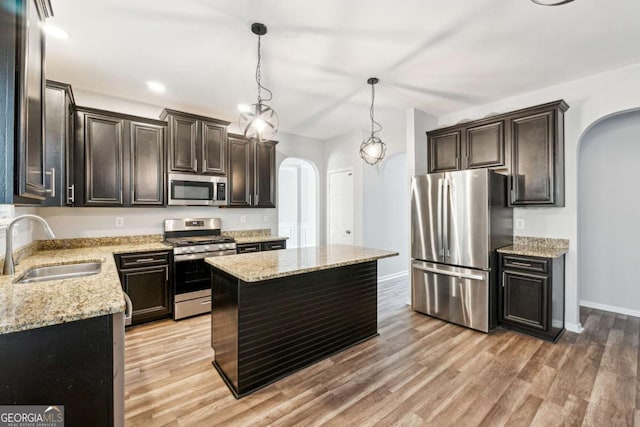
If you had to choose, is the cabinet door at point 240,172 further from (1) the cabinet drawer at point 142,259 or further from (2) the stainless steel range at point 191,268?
(1) the cabinet drawer at point 142,259

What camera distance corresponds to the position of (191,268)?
3662mm

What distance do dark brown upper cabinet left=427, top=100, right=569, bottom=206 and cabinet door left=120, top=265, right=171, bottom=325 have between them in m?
4.12

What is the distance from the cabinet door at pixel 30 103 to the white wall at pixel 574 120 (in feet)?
14.9

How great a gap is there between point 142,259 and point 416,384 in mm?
3169

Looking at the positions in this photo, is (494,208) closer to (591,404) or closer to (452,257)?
(452,257)

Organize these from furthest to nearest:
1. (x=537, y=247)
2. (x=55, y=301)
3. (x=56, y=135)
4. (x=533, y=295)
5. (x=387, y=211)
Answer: (x=387, y=211)
(x=537, y=247)
(x=533, y=295)
(x=56, y=135)
(x=55, y=301)

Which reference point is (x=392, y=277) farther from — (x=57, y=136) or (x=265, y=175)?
(x=57, y=136)

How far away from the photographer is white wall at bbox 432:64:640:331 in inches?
118

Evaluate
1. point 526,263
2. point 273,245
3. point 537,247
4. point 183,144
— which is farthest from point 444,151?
point 183,144

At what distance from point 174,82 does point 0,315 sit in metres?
2.89

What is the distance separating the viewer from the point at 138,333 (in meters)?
3.21

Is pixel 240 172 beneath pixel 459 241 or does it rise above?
above

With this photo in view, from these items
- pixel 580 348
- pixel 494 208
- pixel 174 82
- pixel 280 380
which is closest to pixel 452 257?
pixel 494 208

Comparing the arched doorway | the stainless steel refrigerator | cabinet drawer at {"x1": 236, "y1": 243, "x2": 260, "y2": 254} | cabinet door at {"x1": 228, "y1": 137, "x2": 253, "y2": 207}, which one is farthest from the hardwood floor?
the arched doorway
